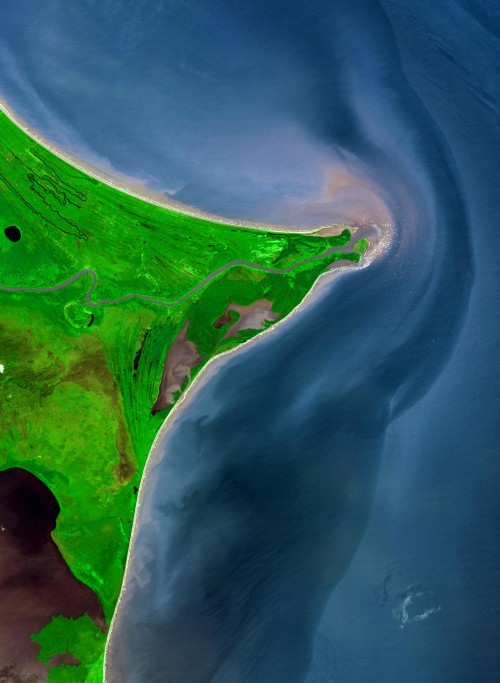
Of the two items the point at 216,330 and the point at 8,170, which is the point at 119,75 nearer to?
the point at 8,170

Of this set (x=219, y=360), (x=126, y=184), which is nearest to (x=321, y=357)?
(x=219, y=360)

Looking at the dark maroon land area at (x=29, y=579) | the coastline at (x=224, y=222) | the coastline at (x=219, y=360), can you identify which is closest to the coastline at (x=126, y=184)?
the coastline at (x=224, y=222)

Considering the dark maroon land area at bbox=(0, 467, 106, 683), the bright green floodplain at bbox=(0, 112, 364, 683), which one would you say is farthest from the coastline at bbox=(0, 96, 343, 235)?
the dark maroon land area at bbox=(0, 467, 106, 683)

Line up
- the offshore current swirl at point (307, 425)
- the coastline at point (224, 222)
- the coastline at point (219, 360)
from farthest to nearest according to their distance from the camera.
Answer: the coastline at point (224, 222)
the coastline at point (219, 360)
the offshore current swirl at point (307, 425)

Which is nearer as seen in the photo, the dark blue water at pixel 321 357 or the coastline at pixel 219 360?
the dark blue water at pixel 321 357

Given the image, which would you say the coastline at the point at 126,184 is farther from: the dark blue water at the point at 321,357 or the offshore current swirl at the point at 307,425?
the offshore current swirl at the point at 307,425

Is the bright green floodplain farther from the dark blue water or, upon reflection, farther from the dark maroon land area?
the dark blue water

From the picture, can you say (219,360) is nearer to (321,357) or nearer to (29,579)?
(321,357)
